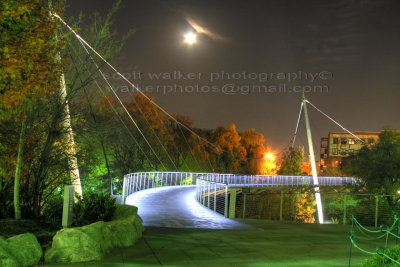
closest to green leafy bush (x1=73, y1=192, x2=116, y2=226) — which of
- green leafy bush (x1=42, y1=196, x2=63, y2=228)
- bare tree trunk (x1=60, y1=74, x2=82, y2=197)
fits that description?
green leafy bush (x1=42, y1=196, x2=63, y2=228)

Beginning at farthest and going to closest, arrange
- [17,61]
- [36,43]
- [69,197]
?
1. [69,197]
2. [36,43]
3. [17,61]

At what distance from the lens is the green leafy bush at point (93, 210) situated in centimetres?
1152

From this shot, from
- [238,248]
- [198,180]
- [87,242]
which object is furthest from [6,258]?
[198,180]

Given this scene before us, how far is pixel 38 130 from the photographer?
1281cm

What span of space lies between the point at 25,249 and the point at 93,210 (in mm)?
3871

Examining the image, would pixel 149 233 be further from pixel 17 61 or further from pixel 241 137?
pixel 241 137

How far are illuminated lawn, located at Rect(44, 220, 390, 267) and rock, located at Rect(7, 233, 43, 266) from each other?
2.73 feet

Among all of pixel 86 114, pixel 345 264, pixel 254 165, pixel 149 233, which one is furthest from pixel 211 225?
pixel 254 165

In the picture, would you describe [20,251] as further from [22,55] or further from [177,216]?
[177,216]

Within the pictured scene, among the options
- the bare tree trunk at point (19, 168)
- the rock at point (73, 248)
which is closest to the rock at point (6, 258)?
the rock at point (73, 248)

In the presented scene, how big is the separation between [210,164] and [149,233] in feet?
134

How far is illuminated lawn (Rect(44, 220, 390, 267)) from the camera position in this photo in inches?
344

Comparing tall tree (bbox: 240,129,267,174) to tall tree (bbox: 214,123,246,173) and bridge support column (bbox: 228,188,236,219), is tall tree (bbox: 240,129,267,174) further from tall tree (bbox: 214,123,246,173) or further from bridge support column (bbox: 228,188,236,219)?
bridge support column (bbox: 228,188,236,219)

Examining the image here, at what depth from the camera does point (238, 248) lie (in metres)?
10.3
